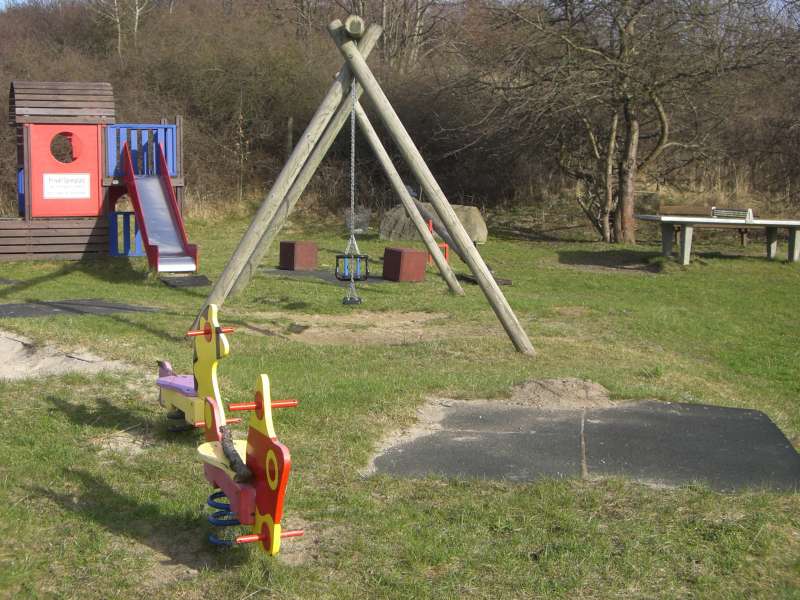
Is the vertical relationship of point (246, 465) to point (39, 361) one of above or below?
above

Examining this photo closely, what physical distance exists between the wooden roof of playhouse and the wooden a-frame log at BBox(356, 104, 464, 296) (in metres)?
5.65

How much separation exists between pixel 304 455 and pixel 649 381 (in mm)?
3256

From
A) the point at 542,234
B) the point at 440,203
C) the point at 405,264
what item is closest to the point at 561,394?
the point at 440,203

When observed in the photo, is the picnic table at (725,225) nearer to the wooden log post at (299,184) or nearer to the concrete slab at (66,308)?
the wooden log post at (299,184)

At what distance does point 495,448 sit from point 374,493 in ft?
3.16

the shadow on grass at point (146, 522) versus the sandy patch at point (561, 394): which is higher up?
the sandy patch at point (561, 394)

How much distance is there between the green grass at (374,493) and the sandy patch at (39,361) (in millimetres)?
161

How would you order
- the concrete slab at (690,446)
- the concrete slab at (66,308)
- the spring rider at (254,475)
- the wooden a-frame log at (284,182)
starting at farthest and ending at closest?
the concrete slab at (66,308) → the wooden a-frame log at (284,182) → the concrete slab at (690,446) → the spring rider at (254,475)

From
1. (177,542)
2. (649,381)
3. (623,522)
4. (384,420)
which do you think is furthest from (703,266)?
(177,542)

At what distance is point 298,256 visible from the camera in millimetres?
13320

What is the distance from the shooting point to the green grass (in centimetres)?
362

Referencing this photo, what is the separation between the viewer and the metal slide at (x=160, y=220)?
12383 mm

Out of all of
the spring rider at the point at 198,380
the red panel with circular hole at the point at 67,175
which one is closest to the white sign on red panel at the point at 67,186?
the red panel with circular hole at the point at 67,175

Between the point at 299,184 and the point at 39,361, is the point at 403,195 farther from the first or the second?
the point at 39,361
